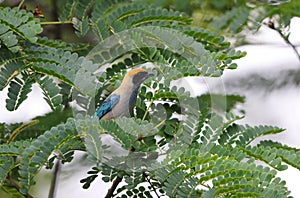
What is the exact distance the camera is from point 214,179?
1.85 metres

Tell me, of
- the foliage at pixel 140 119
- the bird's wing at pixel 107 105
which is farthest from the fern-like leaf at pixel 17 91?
the bird's wing at pixel 107 105

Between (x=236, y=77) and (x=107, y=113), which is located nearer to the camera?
(x=107, y=113)

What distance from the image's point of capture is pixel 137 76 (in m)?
2.07

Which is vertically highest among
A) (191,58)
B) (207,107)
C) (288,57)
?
(191,58)

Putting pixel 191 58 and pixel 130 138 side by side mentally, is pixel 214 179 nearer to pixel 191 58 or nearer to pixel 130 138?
pixel 130 138

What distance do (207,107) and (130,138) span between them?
308mm

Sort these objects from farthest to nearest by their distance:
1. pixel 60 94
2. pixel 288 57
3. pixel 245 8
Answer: pixel 288 57 → pixel 245 8 → pixel 60 94

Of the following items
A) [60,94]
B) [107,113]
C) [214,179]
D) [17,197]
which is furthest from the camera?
[17,197]

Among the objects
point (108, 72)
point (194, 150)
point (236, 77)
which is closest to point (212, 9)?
point (236, 77)

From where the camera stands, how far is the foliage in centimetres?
186

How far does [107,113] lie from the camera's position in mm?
1992

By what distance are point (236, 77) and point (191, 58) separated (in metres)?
1.59

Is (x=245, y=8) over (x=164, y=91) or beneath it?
beneath

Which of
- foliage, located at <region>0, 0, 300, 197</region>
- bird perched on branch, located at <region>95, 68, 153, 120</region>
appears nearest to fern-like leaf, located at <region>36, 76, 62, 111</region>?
foliage, located at <region>0, 0, 300, 197</region>
